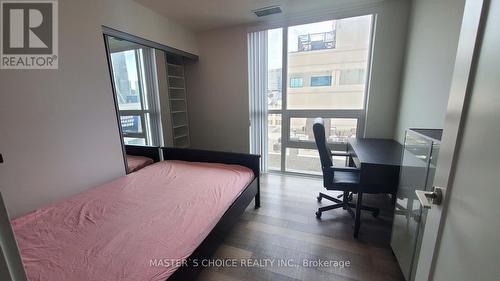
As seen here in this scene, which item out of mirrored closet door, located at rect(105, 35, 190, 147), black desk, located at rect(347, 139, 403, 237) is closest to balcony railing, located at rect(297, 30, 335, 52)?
black desk, located at rect(347, 139, 403, 237)

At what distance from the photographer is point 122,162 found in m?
2.40

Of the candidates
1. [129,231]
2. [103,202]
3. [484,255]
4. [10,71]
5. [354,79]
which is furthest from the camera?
[354,79]

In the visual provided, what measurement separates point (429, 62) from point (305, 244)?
7.06 ft

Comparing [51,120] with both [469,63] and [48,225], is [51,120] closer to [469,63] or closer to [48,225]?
[48,225]

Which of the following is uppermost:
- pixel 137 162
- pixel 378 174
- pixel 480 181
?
pixel 480 181

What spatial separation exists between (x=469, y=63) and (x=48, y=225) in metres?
2.47

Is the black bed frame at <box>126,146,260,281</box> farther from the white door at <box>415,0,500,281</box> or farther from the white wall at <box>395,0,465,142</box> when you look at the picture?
the white wall at <box>395,0,465,142</box>

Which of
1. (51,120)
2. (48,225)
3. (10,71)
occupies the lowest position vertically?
(48,225)

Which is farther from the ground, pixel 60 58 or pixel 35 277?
pixel 60 58

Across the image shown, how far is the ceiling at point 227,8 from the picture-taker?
8.28 feet

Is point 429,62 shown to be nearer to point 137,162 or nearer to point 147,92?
point 147,92

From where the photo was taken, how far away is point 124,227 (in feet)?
4.52

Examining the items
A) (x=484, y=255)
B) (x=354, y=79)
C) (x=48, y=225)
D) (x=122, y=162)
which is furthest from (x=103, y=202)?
(x=354, y=79)

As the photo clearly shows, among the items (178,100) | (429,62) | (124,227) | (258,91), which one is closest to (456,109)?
(429,62)
